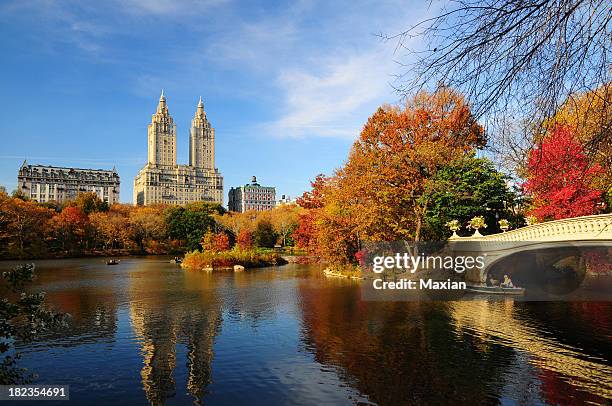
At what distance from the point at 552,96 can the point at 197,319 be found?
18.6 metres

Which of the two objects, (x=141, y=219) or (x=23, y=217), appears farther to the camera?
(x=141, y=219)

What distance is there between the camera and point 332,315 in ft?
71.0

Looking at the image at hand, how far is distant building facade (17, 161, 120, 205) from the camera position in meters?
160

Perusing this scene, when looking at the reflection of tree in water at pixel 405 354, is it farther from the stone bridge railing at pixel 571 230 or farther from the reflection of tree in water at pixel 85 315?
the reflection of tree in water at pixel 85 315

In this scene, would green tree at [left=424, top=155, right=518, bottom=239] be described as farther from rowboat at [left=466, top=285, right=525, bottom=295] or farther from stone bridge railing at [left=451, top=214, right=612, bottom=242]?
stone bridge railing at [left=451, top=214, right=612, bottom=242]

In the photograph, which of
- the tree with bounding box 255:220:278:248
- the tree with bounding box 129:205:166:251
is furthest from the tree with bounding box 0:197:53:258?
the tree with bounding box 255:220:278:248

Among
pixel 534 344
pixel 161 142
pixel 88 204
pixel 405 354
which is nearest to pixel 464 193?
pixel 534 344

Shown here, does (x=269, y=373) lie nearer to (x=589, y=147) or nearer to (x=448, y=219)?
(x=589, y=147)

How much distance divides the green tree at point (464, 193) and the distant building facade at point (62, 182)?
148046 millimetres

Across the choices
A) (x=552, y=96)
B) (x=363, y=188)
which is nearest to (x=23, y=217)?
(x=363, y=188)

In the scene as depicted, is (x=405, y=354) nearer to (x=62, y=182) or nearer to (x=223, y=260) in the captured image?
(x=223, y=260)

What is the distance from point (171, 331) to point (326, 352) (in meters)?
6.72

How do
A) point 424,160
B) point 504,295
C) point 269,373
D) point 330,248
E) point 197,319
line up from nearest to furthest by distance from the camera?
point 269,373, point 197,319, point 504,295, point 424,160, point 330,248

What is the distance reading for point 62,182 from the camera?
16650 cm
